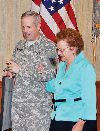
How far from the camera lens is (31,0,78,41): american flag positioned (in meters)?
4.17

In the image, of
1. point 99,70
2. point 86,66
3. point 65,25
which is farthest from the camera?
point 99,70

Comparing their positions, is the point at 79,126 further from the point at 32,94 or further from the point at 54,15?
the point at 54,15

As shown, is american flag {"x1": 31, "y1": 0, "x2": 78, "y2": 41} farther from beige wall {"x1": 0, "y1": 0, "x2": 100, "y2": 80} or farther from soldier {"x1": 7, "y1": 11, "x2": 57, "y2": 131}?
soldier {"x1": 7, "y1": 11, "x2": 57, "y2": 131}

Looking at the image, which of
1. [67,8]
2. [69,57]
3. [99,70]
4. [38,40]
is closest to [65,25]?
[67,8]

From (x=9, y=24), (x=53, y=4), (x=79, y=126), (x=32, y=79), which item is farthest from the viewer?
(x=9, y=24)

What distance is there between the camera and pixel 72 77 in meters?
2.40

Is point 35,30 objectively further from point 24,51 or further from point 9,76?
point 9,76

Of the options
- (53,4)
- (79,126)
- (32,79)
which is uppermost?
(53,4)

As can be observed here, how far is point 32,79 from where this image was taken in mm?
2863

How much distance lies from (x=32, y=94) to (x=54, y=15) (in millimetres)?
1612

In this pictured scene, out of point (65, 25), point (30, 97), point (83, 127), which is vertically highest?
point (65, 25)

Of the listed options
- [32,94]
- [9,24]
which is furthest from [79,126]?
[9,24]

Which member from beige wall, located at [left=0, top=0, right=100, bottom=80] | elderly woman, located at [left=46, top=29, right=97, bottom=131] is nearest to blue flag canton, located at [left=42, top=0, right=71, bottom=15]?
beige wall, located at [left=0, top=0, right=100, bottom=80]

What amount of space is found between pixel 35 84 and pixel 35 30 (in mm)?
461
